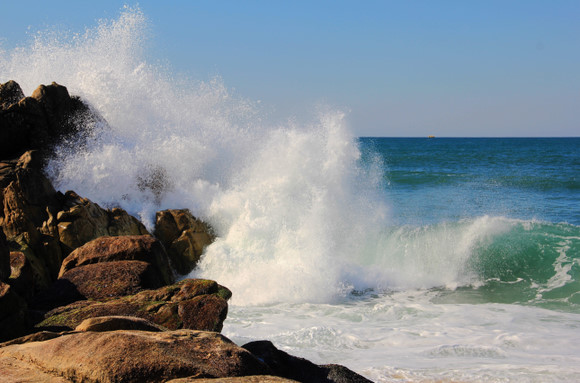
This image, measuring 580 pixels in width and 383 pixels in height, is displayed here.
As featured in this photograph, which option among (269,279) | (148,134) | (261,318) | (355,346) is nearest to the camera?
(355,346)

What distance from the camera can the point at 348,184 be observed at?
44.1ft

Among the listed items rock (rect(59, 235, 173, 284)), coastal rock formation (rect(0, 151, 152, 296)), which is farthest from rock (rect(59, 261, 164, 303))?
coastal rock formation (rect(0, 151, 152, 296))

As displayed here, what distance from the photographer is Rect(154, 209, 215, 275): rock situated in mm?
10242

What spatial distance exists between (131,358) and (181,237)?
758 centimetres

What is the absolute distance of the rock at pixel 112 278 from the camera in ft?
18.3

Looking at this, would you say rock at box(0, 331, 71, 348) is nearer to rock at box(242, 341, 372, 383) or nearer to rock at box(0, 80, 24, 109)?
rock at box(242, 341, 372, 383)

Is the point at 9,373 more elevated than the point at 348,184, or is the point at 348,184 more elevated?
the point at 348,184

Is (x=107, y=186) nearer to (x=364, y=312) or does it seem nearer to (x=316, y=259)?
(x=316, y=259)

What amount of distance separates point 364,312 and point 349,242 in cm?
406

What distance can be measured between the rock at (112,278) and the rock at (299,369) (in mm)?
1896

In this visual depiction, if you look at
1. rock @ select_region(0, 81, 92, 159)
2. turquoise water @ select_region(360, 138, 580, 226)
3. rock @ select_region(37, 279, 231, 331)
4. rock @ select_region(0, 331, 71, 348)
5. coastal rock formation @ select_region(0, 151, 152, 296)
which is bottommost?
rock @ select_region(0, 331, 71, 348)

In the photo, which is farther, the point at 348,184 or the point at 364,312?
the point at 348,184

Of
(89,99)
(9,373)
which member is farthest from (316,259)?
(9,373)

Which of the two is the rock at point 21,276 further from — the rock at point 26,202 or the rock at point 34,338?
the rock at point 34,338
